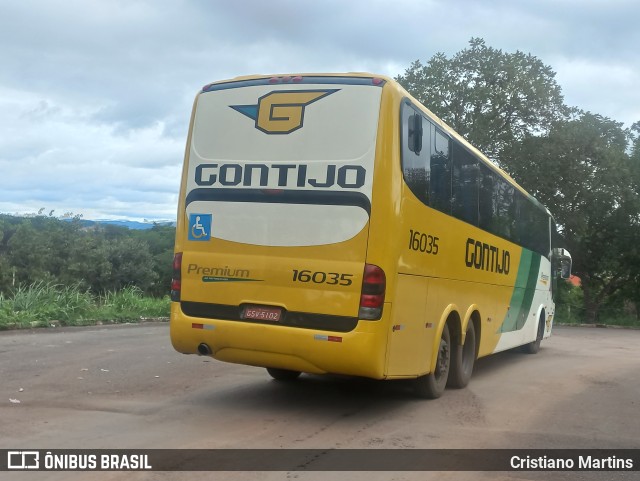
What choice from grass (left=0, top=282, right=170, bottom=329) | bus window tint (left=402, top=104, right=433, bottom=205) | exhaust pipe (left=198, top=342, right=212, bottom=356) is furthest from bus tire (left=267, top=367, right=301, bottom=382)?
grass (left=0, top=282, right=170, bottom=329)

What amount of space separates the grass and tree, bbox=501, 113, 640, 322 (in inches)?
713

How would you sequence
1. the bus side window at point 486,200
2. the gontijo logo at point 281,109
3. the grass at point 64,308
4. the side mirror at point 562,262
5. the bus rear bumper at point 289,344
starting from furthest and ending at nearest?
the side mirror at point 562,262
the grass at point 64,308
the bus side window at point 486,200
the gontijo logo at point 281,109
the bus rear bumper at point 289,344

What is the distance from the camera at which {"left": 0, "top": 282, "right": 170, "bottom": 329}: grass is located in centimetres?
1558

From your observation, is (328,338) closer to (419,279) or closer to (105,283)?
(419,279)

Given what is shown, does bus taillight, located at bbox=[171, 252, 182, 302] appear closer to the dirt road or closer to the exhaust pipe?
the exhaust pipe

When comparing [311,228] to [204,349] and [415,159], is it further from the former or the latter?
[204,349]

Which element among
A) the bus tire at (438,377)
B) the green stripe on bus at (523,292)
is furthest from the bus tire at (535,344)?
the bus tire at (438,377)

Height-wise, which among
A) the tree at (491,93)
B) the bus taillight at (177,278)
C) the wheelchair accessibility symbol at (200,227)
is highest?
the tree at (491,93)

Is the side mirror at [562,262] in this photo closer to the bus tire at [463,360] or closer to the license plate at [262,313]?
the bus tire at [463,360]

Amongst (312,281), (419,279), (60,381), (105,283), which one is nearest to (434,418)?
(419,279)

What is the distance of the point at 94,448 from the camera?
5.87 m

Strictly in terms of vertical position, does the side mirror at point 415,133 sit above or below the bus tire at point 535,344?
above

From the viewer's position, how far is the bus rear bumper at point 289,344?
7.00 meters

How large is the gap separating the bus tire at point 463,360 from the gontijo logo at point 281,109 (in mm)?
4065
